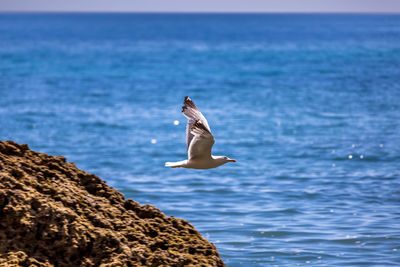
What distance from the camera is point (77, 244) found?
5.52 metres

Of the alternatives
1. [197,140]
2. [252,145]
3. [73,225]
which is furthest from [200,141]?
[252,145]

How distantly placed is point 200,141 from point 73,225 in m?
1.74

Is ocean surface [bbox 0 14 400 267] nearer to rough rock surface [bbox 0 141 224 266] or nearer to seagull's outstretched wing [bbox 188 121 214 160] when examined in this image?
seagull's outstretched wing [bbox 188 121 214 160]

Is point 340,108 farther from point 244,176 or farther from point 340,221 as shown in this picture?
point 340,221

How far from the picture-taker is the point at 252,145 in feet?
67.3

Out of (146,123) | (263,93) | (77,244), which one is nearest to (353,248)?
(77,244)

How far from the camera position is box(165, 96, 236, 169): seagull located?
6.69 metres

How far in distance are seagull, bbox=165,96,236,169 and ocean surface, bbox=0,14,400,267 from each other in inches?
108

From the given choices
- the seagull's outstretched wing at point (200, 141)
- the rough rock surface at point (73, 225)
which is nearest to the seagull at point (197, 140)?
the seagull's outstretched wing at point (200, 141)

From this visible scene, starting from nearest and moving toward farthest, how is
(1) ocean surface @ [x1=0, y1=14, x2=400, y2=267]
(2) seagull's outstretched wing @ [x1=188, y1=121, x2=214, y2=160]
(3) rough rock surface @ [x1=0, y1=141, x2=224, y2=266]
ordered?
(3) rough rock surface @ [x1=0, y1=141, x2=224, y2=266] < (2) seagull's outstretched wing @ [x1=188, y1=121, x2=214, y2=160] < (1) ocean surface @ [x1=0, y1=14, x2=400, y2=267]

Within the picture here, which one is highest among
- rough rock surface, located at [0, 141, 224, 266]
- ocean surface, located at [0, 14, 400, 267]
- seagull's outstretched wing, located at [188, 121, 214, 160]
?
ocean surface, located at [0, 14, 400, 267]

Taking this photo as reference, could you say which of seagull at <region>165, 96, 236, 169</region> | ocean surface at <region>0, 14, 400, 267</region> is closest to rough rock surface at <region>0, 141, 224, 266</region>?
seagull at <region>165, 96, 236, 169</region>

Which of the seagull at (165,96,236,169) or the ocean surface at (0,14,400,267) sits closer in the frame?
the seagull at (165,96,236,169)

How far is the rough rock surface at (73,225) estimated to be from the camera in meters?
5.49
